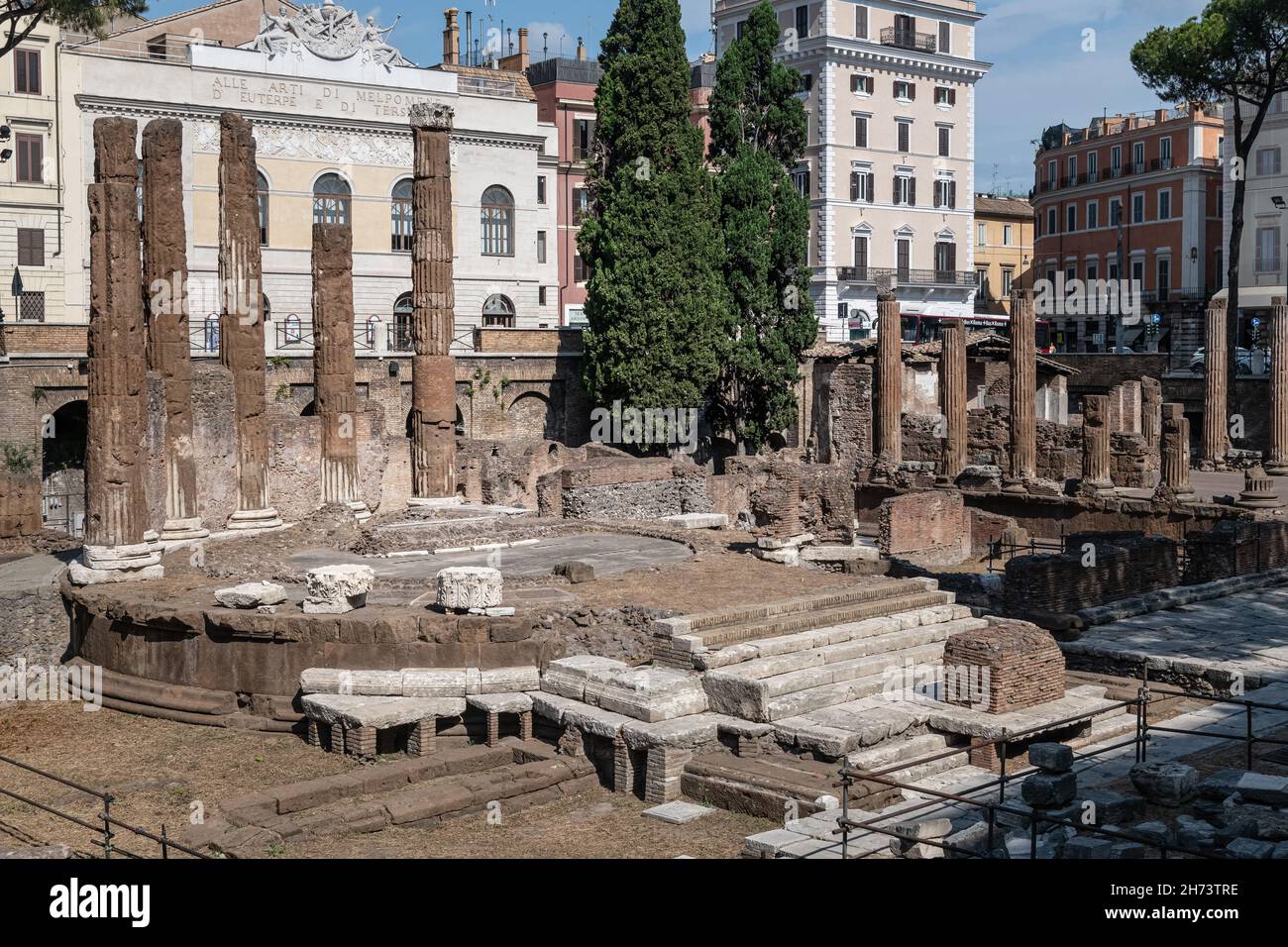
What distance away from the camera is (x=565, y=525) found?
80.2 ft

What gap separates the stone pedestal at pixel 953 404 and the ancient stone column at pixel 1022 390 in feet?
4.63

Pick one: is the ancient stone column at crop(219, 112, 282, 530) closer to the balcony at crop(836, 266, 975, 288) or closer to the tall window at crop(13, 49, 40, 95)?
the tall window at crop(13, 49, 40, 95)

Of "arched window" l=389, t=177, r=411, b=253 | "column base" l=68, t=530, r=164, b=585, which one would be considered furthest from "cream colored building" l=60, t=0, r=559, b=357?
"column base" l=68, t=530, r=164, b=585

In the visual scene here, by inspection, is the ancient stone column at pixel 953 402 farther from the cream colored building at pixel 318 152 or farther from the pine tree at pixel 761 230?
the cream colored building at pixel 318 152

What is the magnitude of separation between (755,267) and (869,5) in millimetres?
16858

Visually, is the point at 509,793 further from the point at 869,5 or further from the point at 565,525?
the point at 869,5

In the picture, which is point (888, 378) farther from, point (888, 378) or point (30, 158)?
point (30, 158)

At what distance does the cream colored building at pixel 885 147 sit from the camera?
5156cm

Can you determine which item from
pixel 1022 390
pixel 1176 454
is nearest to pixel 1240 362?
pixel 1022 390

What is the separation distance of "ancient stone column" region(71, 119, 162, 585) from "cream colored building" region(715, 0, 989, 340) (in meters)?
33.7

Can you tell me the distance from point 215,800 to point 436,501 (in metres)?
11.8

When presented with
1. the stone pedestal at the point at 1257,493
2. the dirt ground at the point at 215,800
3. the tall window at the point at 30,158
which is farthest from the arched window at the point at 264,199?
the stone pedestal at the point at 1257,493

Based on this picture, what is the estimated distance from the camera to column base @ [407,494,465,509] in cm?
2550
